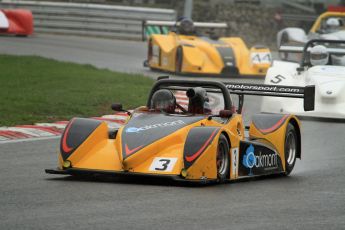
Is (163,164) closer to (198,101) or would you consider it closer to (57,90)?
(198,101)

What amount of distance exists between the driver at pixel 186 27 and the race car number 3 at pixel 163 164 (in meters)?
15.9

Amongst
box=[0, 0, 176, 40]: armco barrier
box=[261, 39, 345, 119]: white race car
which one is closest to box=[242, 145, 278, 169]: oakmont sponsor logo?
box=[261, 39, 345, 119]: white race car

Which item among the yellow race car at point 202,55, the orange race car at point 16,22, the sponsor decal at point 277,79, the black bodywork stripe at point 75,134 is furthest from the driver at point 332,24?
the black bodywork stripe at point 75,134

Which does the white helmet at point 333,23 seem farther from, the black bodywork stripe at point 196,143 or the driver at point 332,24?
the black bodywork stripe at point 196,143

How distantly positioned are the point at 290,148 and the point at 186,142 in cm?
223

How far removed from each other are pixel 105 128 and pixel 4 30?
2256 cm

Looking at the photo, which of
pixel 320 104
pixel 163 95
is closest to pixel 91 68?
pixel 320 104

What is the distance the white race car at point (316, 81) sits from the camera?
1716 centimetres

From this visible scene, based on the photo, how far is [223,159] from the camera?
10.1 m

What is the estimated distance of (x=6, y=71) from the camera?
21.4m

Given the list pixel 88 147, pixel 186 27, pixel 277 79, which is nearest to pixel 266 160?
pixel 88 147

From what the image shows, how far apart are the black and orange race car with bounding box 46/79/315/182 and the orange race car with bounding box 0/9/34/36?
20882 millimetres

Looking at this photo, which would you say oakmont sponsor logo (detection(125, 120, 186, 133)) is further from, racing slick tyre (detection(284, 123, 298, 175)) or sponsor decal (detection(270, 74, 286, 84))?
sponsor decal (detection(270, 74, 286, 84))

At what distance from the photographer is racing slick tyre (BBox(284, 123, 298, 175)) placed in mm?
11492
